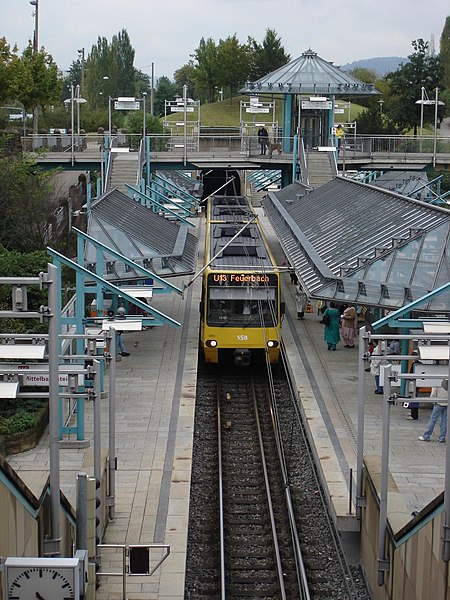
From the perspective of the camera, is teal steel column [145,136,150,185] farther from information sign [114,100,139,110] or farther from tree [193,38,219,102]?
tree [193,38,219,102]

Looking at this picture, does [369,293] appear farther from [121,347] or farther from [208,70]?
[208,70]

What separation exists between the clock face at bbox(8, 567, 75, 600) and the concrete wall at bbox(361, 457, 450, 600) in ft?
11.9

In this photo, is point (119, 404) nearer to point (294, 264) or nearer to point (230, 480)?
point (230, 480)

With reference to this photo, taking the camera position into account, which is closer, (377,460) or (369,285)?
(377,460)

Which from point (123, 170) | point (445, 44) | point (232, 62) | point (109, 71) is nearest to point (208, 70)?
point (232, 62)

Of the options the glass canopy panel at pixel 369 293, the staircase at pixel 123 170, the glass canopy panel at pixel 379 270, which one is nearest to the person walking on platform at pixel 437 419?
the glass canopy panel at pixel 369 293

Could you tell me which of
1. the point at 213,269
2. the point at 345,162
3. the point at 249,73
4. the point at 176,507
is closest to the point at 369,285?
the point at 213,269

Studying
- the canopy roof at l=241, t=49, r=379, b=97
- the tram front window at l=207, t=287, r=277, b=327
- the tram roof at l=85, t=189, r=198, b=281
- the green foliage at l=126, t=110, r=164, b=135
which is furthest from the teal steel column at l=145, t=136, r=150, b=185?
the tram front window at l=207, t=287, r=277, b=327

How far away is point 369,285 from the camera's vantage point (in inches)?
898

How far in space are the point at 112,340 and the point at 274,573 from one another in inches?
156

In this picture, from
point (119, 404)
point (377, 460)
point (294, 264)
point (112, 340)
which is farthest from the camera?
point (294, 264)

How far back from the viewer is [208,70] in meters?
101

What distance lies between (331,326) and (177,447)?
340 inches

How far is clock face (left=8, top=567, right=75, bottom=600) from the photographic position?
10281 mm
